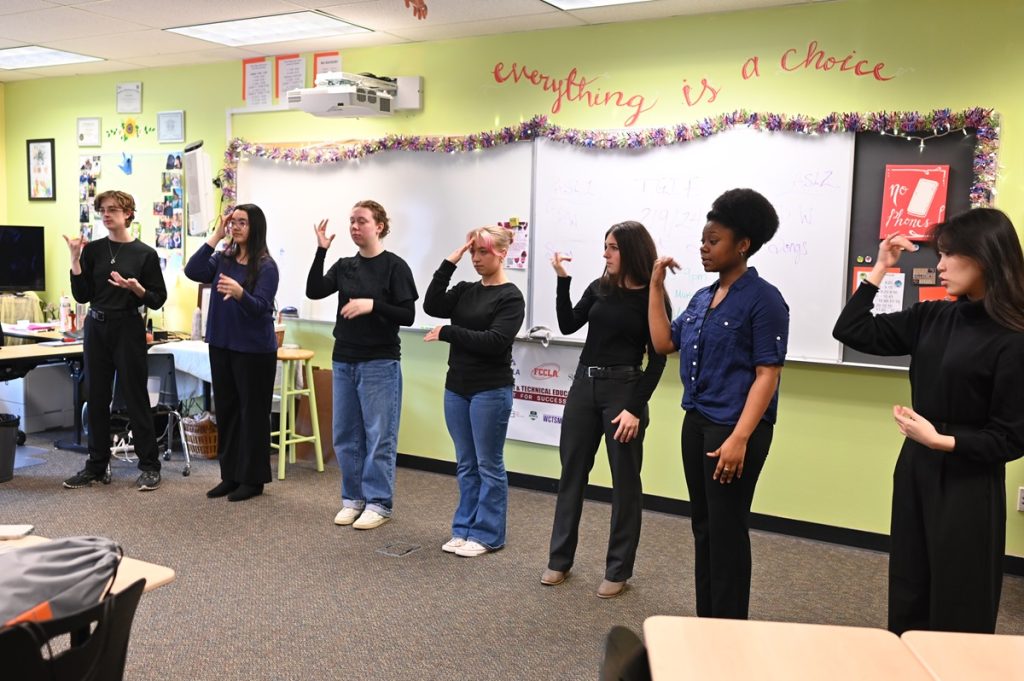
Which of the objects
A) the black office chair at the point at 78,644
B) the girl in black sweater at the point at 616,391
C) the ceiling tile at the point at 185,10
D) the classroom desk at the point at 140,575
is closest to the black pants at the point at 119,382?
the ceiling tile at the point at 185,10

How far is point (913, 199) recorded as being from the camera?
401cm

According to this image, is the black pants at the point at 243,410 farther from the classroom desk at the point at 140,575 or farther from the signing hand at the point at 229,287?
the classroom desk at the point at 140,575

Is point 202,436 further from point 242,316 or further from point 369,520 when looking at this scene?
point 369,520

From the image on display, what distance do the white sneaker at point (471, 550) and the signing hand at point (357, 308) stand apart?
111 cm

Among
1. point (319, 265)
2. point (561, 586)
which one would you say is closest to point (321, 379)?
point (319, 265)

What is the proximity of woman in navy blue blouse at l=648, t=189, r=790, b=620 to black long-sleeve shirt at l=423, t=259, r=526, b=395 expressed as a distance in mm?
1110

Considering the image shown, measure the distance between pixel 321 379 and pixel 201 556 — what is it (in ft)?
6.46

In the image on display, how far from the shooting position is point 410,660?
9.67 feet

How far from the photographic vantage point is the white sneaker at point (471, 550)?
13.0 feet

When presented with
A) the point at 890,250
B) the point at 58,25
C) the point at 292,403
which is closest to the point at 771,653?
the point at 890,250

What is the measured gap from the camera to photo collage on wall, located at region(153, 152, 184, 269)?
633 cm

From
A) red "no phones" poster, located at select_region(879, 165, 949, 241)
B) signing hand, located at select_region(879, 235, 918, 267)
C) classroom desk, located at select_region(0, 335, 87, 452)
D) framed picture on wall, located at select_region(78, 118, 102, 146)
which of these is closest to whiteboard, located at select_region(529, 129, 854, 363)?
red "no phones" poster, located at select_region(879, 165, 949, 241)

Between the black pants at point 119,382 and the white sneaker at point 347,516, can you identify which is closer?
the white sneaker at point 347,516

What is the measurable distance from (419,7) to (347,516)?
2478 mm
